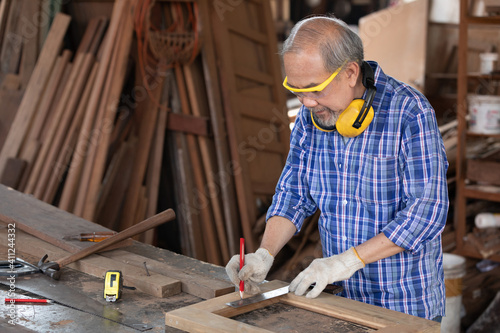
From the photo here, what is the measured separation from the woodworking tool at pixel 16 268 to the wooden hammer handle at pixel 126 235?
0.11m

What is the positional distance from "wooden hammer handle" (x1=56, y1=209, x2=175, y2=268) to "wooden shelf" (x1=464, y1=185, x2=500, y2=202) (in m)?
3.19

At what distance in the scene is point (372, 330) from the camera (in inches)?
76.4

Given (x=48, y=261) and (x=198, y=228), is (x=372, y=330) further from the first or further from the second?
(x=198, y=228)

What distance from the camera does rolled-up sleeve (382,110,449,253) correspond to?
2.15 m

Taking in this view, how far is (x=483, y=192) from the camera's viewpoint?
4973 mm

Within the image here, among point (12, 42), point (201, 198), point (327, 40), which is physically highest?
point (12, 42)

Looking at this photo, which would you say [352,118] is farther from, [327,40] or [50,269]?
[50,269]

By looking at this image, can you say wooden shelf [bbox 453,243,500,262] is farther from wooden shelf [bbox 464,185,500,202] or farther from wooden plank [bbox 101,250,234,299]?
wooden plank [bbox 101,250,234,299]

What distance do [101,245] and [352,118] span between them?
1.19 m

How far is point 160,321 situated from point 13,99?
146 inches

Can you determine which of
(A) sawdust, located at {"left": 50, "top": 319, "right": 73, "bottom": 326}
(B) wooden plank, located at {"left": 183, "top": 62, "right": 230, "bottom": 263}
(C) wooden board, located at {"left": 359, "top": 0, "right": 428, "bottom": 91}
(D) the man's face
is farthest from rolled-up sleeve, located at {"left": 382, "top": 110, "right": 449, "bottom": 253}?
(C) wooden board, located at {"left": 359, "top": 0, "right": 428, "bottom": 91}

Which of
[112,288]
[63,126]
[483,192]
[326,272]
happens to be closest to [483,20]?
[483,192]

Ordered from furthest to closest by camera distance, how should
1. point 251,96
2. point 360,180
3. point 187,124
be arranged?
point 251,96
point 187,124
point 360,180

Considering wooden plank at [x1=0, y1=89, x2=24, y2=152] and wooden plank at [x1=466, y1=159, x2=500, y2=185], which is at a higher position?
wooden plank at [x1=0, y1=89, x2=24, y2=152]
